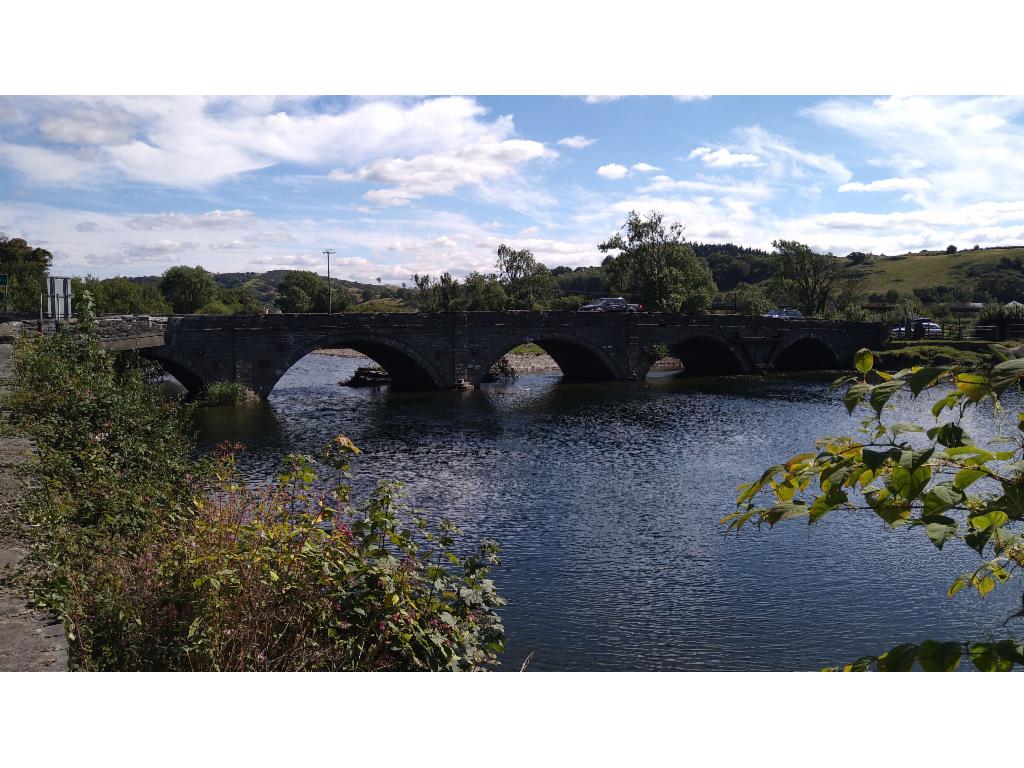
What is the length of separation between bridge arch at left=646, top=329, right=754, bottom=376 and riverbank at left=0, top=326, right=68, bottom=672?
170ft

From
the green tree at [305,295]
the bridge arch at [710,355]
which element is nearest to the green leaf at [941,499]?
the bridge arch at [710,355]

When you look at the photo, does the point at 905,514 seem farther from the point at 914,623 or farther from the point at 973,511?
the point at 914,623

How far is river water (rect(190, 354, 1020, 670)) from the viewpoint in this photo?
12258 millimetres

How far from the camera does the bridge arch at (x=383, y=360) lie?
4122cm

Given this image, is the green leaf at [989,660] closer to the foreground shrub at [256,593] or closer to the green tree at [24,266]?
the foreground shrub at [256,593]

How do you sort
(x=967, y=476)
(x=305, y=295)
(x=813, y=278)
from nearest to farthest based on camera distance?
(x=967, y=476), (x=813, y=278), (x=305, y=295)

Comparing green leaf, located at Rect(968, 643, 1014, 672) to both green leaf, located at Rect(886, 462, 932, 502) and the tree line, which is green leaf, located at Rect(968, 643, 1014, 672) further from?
the tree line

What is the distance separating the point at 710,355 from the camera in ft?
208

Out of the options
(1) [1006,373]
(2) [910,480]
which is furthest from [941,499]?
(1) [1006,373]

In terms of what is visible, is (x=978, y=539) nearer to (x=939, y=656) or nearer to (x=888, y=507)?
(x=888, y=507)

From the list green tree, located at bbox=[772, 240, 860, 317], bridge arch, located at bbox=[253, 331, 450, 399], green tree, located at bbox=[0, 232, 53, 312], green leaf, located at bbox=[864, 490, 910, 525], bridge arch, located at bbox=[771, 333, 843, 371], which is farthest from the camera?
green tree, located at bbox=[772, 240, 860, 317]

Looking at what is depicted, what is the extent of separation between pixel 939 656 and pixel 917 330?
71735mm

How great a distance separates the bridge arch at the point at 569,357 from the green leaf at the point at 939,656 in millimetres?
45308

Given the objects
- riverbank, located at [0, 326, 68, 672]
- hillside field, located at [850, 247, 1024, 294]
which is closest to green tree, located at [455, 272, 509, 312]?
hillside field, located at [850, 247, 1024, 294]
